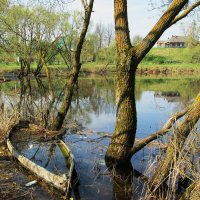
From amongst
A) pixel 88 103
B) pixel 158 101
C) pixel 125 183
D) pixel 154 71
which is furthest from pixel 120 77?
pixel 154 71

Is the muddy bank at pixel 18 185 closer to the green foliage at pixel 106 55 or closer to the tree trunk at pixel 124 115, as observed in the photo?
the tree trunk at pixel 124 115

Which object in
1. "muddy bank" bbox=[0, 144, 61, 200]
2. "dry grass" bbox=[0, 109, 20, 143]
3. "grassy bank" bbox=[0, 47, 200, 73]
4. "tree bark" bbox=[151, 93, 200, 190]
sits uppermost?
"grassy bank" bbox=[0, 47, 200, 73]

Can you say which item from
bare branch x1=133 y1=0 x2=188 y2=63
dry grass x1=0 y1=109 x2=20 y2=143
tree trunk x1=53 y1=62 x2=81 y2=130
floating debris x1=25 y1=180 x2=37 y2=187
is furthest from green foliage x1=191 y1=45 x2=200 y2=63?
floating debris x1=25 y1=180 x2=37 y2=187

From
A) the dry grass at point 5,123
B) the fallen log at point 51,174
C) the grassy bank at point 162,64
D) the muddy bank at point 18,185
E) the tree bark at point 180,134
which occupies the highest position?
the grassy bank at point 162,64

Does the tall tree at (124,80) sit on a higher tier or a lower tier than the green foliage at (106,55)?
lower

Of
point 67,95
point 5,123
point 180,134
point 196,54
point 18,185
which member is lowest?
point 18,185

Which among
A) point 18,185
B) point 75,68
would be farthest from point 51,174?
point 75,68

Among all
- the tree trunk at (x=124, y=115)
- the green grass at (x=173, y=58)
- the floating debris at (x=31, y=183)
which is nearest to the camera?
the floating debris at (x=31, y=183)

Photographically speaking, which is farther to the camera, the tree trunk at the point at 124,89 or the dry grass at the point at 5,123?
the dry grass at the point at 5,123

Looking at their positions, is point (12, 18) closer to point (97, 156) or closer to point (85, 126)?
point (85, 126)

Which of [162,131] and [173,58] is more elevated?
[173,58]

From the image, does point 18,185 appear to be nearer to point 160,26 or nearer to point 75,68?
point 160,26

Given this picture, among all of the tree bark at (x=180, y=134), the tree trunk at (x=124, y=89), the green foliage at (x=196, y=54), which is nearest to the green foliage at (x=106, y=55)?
the green foliage at (x=196, y=54)

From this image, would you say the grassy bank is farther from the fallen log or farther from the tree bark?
the tree bark
